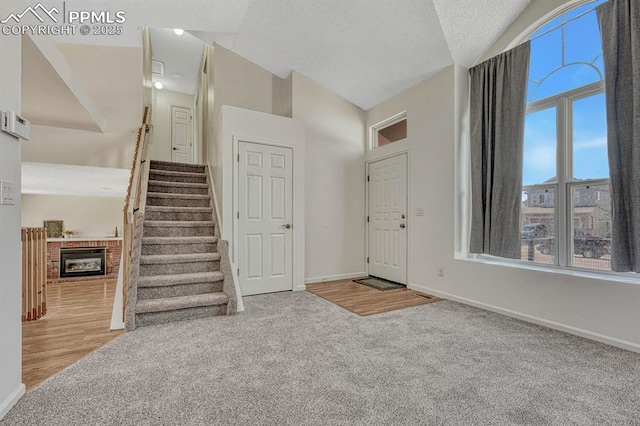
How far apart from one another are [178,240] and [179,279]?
62 centimetres

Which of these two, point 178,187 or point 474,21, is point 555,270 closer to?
point 474,21

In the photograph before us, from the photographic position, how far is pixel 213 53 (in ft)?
15.7

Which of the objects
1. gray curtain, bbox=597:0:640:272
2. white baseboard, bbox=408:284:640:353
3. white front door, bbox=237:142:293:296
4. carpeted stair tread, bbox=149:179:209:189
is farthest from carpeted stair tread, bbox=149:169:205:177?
gray curtain, bbox=597:0:640:272

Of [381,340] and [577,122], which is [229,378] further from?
[577,122]

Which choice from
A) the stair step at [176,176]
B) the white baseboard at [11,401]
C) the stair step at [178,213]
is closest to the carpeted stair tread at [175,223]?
the stair step at [178,213]

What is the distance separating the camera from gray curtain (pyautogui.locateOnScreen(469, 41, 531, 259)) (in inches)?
128

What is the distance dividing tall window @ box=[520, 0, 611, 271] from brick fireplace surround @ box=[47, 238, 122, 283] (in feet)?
28.8

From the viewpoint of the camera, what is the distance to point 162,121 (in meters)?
7.38

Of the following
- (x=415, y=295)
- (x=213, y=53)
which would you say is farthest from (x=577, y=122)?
(x=213, y=53)

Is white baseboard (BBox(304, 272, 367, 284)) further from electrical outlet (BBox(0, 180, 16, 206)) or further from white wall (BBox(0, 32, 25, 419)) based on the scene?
electrical outlet (BBox(0, 180, 16, 206))

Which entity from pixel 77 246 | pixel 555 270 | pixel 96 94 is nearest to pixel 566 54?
pixel 555 270

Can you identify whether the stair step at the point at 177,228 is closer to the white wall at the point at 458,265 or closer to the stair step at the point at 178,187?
the stair step at the point at 178,187

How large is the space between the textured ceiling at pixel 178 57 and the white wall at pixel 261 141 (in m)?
2.71

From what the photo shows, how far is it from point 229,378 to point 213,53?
4630mm
